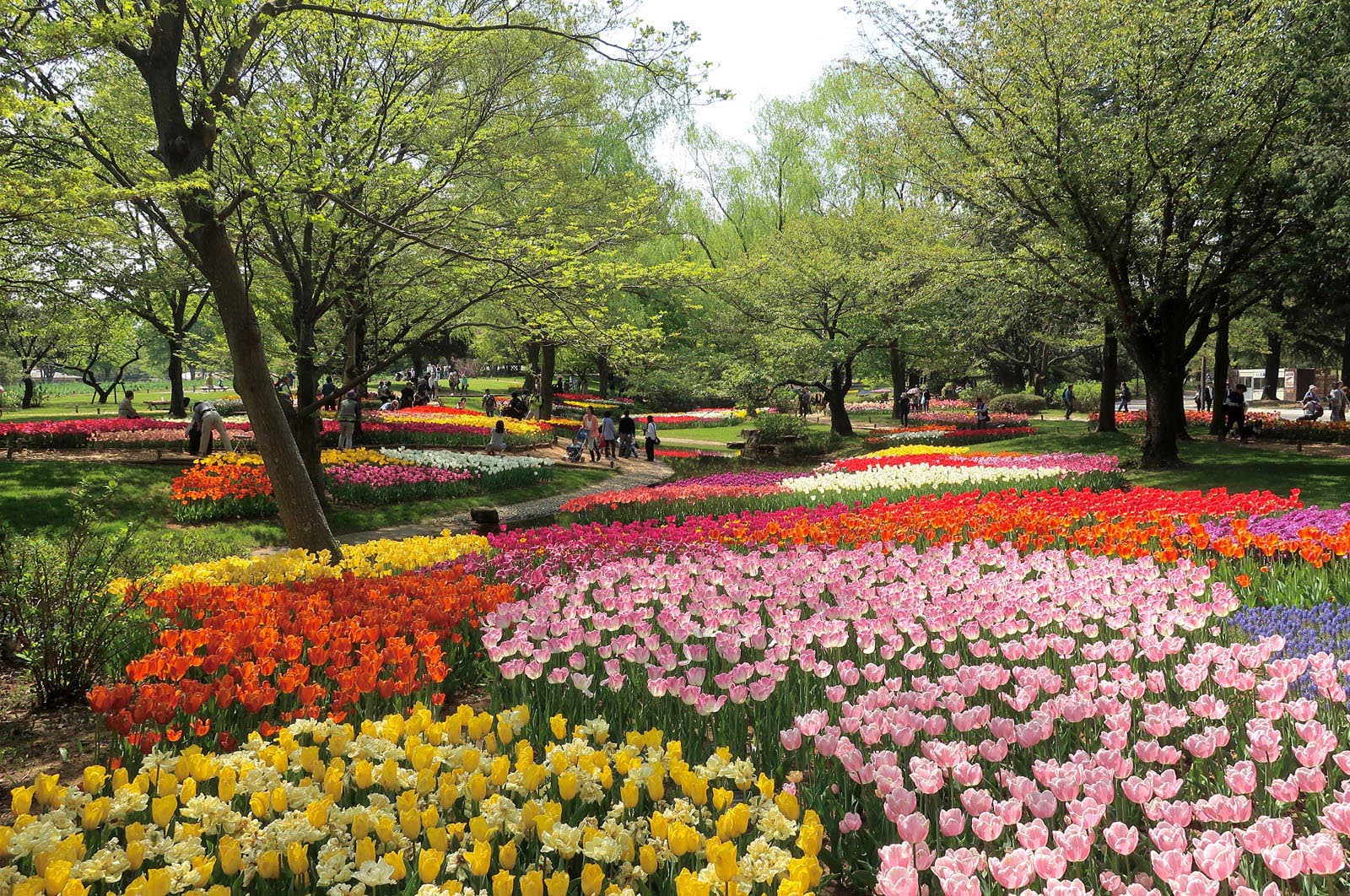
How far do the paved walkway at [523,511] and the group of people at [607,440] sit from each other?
2.61 ft

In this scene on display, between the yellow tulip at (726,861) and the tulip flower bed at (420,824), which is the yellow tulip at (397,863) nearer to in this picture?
the tulip flower bed at (420,824)

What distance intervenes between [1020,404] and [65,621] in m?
42.4

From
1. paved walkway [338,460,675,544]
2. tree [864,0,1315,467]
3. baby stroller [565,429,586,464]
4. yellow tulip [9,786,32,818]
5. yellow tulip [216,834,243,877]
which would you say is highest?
tree [864,0,1315,467]

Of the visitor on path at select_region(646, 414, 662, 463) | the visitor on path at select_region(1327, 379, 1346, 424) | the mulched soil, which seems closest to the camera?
the mulched soil

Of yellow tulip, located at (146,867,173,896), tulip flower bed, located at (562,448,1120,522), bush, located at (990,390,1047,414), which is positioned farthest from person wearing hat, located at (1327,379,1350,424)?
yellow tulip, located at (146,867,173,896)

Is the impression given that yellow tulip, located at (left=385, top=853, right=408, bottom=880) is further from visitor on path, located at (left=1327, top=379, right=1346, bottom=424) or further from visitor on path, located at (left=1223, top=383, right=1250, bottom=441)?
visitor on path, located at (left=1327, top=379, right=1346, bottom=424)

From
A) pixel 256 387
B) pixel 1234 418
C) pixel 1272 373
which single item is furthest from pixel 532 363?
pixel 1272 373

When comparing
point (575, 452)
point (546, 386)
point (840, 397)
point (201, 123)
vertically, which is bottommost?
point (575, 452)

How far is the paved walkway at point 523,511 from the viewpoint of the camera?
12.5m

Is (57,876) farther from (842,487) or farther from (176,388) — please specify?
(176,388)

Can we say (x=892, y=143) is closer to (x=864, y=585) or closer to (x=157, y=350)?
(x=864, y=585)

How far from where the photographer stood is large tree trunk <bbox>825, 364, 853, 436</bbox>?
27.7 metres

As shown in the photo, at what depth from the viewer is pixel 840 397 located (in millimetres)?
28156

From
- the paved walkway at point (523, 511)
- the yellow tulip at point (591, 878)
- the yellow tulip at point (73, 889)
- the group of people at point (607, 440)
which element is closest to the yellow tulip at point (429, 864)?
the yellow tulip at point (591, 878)
